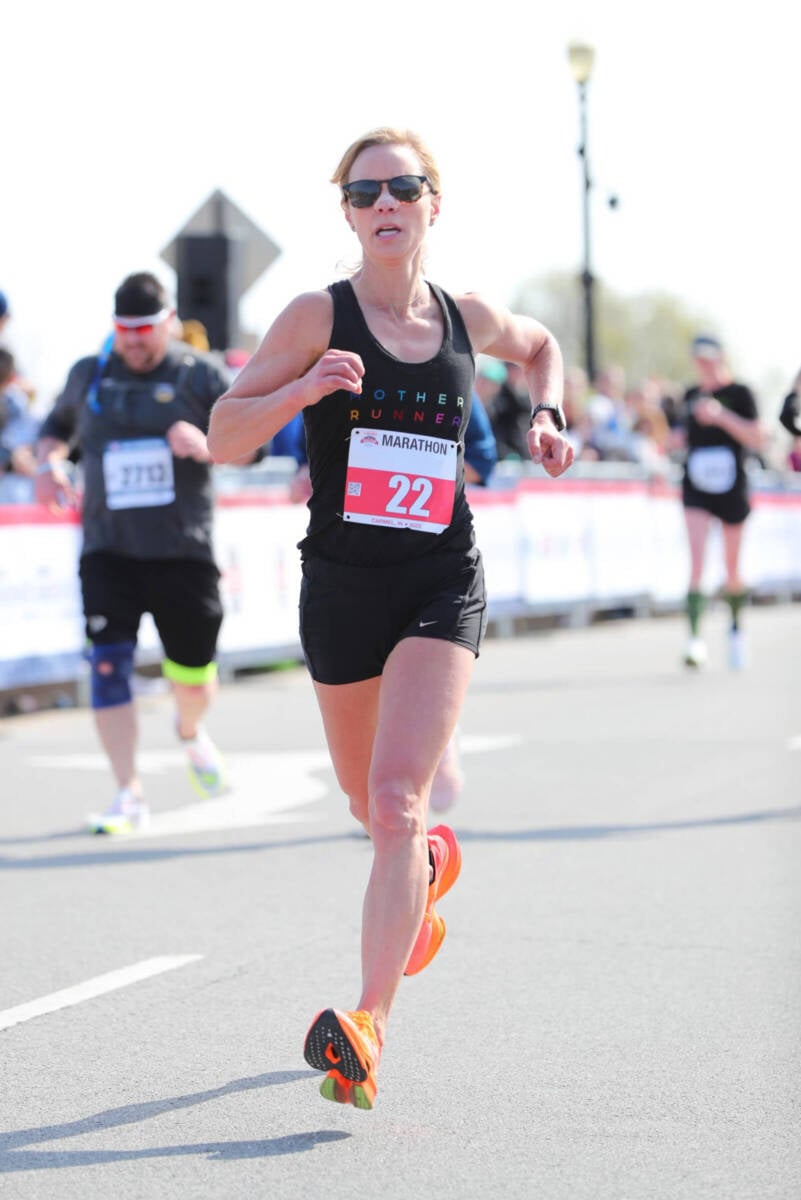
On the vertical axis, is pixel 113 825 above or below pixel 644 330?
above

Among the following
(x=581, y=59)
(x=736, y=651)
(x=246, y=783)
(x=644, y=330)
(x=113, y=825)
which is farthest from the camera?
(x=644, y=330)

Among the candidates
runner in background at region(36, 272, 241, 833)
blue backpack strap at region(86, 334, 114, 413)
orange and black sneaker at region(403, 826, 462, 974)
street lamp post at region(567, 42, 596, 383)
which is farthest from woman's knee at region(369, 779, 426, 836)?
street lamp post at region(567, 42, 596, 383)

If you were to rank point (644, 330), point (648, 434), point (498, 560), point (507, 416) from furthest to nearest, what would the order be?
point (644, 330)
point (648, 434)
point (507, 416)
point (498, 560)

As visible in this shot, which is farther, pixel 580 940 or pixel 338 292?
pixel 580 940

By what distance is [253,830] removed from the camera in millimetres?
8109

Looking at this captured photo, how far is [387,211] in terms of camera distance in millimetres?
4461

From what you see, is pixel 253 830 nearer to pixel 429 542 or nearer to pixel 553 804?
pixel 553 804

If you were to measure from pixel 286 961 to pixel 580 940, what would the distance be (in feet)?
2.90

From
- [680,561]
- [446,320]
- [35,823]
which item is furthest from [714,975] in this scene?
[680,561]

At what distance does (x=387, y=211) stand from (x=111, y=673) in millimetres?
3838

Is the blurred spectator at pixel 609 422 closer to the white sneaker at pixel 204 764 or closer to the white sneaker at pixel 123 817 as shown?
the white sneaker at pixel 204 764

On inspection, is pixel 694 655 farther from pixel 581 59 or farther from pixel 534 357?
pixel 581 59

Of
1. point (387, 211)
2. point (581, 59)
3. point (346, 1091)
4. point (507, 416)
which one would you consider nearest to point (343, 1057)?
point (346, 1091)

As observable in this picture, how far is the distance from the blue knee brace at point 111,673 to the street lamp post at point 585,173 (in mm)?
17909
